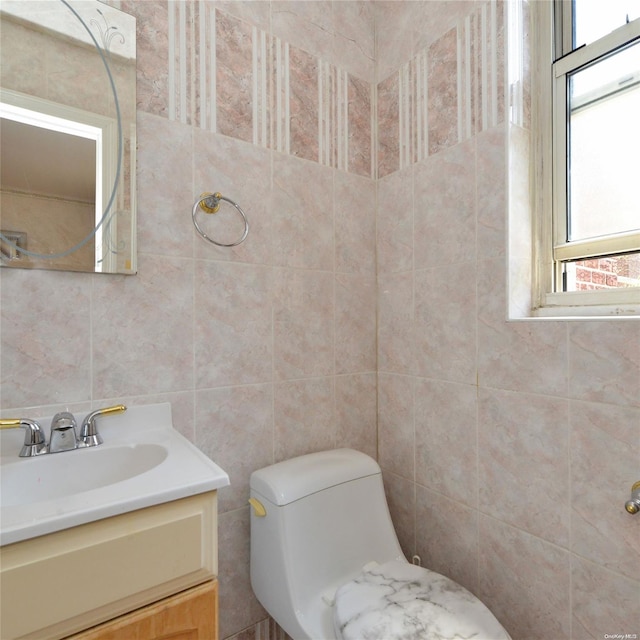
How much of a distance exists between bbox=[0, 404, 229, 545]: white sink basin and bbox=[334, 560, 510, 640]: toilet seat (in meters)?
0.48

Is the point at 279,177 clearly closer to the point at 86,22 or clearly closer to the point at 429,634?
the point at 86,22

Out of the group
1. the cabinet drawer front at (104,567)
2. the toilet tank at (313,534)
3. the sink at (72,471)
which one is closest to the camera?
the cabinet drawer front at (104,567)

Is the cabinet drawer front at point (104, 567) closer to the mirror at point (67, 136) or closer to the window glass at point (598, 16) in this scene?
the mirror at point (67, 136)

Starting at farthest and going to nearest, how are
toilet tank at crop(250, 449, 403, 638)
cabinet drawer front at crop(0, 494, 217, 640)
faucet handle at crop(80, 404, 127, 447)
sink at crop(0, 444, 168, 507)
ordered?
toilet tank at crop(250, 449, 403, 638) → faucet handle at crop(80, 404, 127, 447) → sink at crop(0, 444, 168, 507) → cabinet drawer front at crop(0, 494, 217, 640)

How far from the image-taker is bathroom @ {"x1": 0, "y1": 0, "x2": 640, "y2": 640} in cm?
94

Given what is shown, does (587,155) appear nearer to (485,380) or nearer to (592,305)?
(592,305)

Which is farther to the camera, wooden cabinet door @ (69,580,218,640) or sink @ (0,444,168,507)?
sink @ (0,444,168,507)

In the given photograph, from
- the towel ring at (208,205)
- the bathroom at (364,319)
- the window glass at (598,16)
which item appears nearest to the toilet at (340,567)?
the bathroom at (364,319)

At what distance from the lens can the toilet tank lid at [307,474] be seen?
1.09 m

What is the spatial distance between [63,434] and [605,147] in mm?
1516

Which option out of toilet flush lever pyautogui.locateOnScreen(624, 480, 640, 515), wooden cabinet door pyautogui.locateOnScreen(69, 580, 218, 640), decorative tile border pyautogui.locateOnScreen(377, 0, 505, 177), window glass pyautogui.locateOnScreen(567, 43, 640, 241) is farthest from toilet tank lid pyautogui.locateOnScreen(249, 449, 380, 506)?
decorative tile border pyautogui.locateOnScreen(377, 0, 505, 177)

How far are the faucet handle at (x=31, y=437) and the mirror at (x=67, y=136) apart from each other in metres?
0.34

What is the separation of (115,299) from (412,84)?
1.18 m

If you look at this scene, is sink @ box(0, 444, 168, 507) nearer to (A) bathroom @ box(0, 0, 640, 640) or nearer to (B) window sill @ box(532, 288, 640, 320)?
(A) bathroom @ box(0, 0, 640, 640)
